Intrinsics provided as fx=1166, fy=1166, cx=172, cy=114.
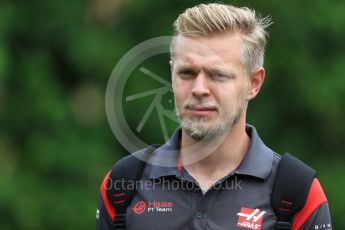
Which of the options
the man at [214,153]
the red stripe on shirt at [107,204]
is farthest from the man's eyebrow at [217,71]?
the red stripe on shirt at [107,204]

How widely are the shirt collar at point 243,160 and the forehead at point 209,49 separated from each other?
0.43 m

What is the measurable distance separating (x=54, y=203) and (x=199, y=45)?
7851mm

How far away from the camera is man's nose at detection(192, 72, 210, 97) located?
531cm

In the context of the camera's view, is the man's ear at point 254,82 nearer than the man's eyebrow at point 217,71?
No

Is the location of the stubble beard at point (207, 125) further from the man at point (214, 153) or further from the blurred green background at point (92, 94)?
the blurred green background at point (92, 94)

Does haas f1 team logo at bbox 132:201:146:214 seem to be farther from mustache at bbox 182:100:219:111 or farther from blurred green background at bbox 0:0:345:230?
blurred green background at bbox 0:0:345:230

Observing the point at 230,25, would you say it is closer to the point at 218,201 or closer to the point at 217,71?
the point at 217,71

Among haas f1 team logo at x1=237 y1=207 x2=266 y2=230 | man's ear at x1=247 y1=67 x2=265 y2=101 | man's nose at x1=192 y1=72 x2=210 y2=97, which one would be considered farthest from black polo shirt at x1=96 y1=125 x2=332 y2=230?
man's nose at x1=192 y1=72 x2=210 y2=97

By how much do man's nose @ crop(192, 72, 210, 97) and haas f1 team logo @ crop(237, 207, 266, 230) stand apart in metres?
0.56

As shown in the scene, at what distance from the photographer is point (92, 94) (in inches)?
531

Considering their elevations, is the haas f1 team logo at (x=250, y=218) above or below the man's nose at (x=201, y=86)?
below

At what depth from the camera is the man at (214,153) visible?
17.4 feet

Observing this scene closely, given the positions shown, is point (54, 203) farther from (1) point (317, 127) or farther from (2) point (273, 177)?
(2) point (273, 177)

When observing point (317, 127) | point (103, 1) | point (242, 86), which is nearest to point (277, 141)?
point (317, 127)
